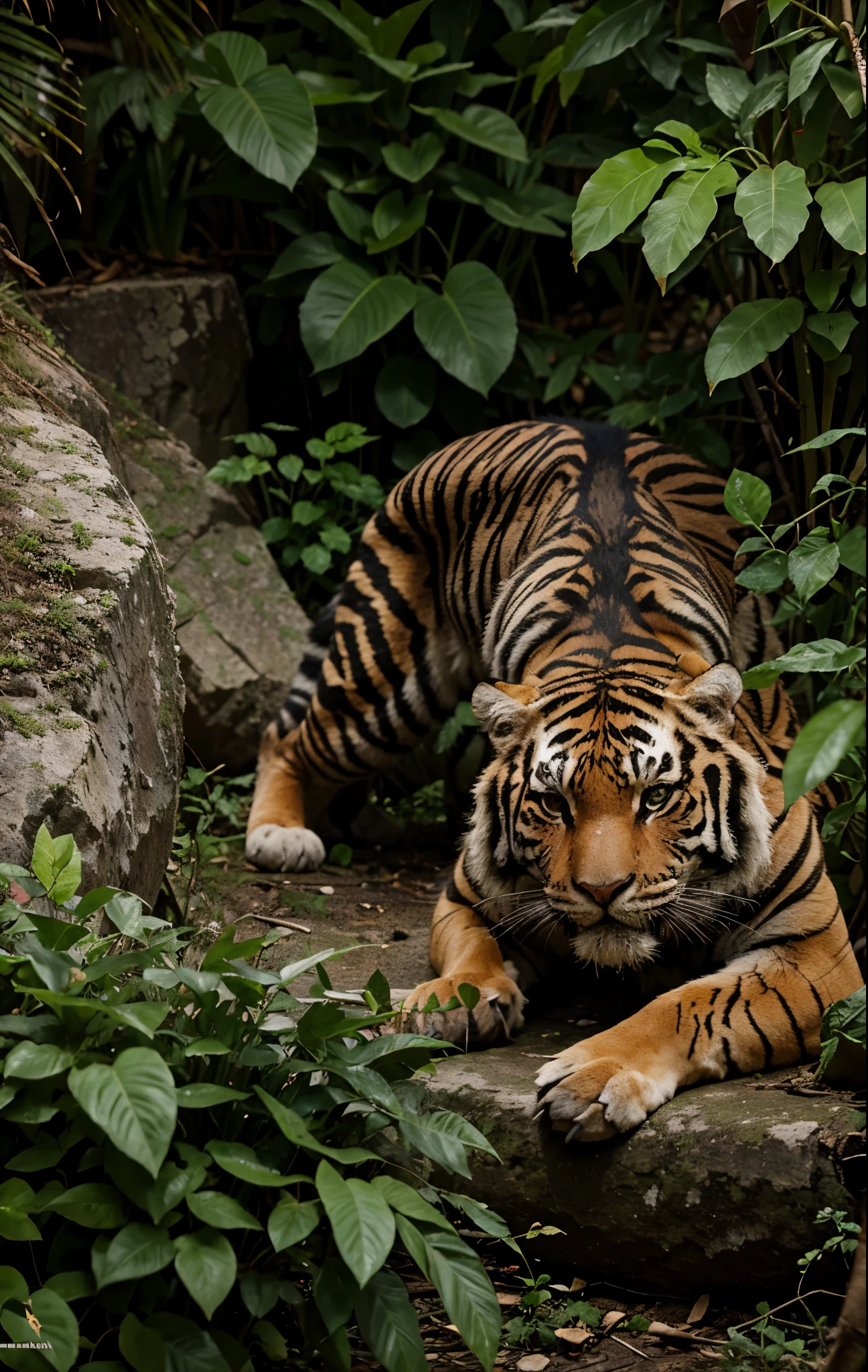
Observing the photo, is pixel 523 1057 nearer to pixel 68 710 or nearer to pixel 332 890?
pixel 68 710

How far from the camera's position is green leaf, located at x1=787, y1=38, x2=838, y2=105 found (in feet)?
9.67

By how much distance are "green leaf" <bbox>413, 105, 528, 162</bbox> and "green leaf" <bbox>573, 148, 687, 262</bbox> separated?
2456mm

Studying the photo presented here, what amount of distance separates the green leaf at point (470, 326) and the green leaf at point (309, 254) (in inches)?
18.0

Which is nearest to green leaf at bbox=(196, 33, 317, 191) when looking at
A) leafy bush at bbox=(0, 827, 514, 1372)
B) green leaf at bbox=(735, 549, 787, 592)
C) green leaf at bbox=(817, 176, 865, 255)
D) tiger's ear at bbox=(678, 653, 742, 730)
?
green leaf at bbox=(817, 176, 865, 255)

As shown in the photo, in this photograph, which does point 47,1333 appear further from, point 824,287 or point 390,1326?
point 824,287

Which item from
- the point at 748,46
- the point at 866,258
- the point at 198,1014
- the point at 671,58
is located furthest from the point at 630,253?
the point at 198,1014

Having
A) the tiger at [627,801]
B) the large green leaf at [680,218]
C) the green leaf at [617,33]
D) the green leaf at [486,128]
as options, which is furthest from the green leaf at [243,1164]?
the green leaf at [486,128]

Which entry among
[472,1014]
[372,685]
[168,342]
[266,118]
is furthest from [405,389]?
[472,1014]

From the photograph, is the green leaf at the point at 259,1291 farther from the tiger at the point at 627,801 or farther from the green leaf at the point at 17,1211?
the tiger at the point at 627,801

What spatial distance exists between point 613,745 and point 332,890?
1856 millimetres

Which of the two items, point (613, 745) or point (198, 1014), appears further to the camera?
point (613, 745)

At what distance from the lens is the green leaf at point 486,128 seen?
208 inches

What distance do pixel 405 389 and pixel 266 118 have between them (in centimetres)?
121

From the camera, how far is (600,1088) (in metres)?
2.49
